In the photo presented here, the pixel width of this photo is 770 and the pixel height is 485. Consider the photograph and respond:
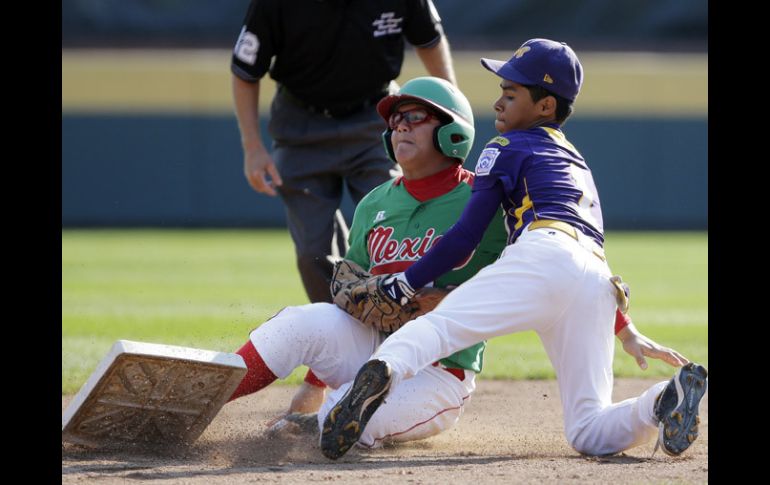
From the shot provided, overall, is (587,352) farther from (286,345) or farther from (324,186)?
(324,186)

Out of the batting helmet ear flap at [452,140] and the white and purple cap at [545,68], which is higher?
the white and purple cap at [545,68]

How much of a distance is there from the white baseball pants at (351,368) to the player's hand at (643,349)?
0.55 metres

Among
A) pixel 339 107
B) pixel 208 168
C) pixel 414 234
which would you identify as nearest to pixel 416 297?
pixel 414 234

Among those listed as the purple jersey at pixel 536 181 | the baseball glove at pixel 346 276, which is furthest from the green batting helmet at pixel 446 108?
the baseball glove at pixel 346 276

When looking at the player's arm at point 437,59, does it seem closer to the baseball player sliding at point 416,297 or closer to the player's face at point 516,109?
the baseball player sliding at point 416,297

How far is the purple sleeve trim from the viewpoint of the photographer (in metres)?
3.50

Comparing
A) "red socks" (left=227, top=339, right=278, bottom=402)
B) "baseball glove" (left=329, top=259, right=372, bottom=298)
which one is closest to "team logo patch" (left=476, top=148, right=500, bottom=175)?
"baseball glove" (left=329, top=259, right=372, bottom=298)

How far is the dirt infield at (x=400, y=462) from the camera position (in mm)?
3166

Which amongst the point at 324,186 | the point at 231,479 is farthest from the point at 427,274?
the point at 324,186

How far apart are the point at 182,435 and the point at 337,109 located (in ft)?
6.45

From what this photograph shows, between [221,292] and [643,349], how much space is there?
230 inches

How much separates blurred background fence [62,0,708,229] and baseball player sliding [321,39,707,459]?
11.8 metres

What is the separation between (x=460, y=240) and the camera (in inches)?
138

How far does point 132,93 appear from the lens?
1587 cm
